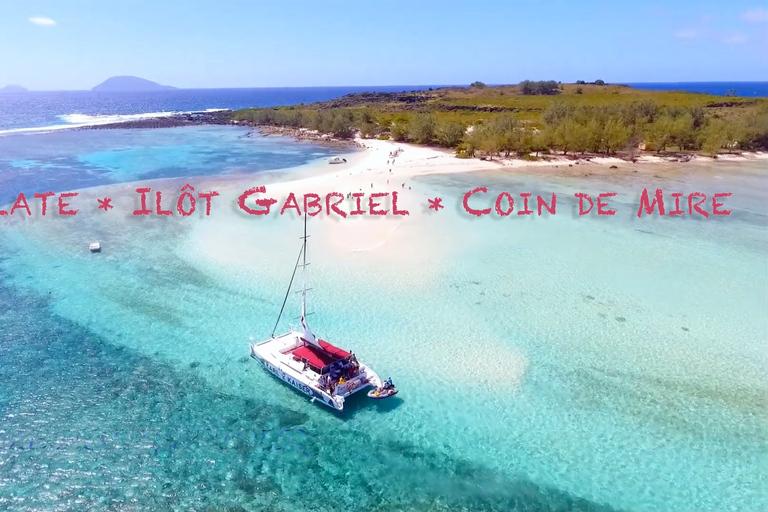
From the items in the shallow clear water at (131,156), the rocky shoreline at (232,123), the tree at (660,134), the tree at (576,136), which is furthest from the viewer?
the rocky shoreline at (232,123)

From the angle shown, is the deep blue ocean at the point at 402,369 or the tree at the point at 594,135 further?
the tree at the point at 594,135

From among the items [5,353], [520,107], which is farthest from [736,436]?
[520,107]

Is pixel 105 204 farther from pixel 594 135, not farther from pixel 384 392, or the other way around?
pixel 594 135

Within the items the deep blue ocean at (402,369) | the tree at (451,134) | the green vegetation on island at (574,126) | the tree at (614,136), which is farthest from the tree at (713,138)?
the deep blue ocean at (402,369)

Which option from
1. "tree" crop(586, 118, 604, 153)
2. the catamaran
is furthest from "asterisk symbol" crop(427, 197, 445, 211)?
"tree" crop(586, 118, 604, 153)

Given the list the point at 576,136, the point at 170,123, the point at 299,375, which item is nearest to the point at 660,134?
the point at 576,136

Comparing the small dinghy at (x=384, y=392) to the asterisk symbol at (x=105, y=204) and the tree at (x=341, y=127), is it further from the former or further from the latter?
the tree at (x=341, y=127)

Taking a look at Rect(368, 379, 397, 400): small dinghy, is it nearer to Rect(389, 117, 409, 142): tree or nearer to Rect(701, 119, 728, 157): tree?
Rect(389, 117, 409, 142): tree

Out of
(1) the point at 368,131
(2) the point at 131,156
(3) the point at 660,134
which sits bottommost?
(2) the point at 131,156
